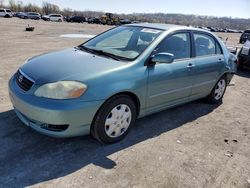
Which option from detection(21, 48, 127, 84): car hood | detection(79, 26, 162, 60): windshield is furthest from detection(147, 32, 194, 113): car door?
detection(21, 48, 127, 84): car hood

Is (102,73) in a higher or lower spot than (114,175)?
higher

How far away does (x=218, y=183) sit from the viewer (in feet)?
10.9

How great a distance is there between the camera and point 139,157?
3.67 m

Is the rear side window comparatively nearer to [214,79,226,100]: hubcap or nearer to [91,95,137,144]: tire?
[214,79,226,100]: hubcap

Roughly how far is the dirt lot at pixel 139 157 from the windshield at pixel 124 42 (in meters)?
1.22

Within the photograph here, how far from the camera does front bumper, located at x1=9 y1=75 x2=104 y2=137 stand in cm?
328

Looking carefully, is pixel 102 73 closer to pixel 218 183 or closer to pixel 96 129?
pixel 96 129

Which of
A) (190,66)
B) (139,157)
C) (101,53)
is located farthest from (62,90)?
(190,66)

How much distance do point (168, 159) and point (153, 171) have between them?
0.39 metres

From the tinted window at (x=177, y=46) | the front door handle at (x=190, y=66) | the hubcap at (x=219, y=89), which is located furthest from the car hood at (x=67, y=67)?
the hubcap at (x=219, y=89)

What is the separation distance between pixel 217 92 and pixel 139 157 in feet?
10.1

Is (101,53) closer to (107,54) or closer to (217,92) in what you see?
(107,54)

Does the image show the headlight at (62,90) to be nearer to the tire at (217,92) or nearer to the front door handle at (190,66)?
the front door handle at (190,66)

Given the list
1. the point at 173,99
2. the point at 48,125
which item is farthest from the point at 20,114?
the point at 173,99
